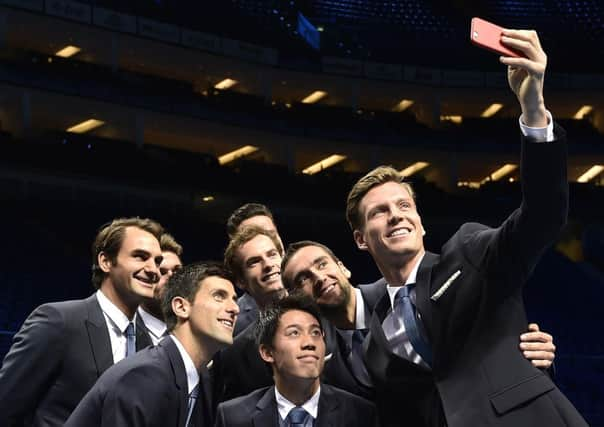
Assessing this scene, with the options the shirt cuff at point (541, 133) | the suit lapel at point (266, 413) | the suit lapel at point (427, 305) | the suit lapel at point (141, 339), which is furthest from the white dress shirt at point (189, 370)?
the shirt cuff at point (541, 133)

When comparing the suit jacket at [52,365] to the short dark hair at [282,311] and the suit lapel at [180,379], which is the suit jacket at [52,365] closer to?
the suit lapel at [180,379]

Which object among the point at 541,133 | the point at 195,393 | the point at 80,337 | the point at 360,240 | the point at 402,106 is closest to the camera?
the point at 541,133

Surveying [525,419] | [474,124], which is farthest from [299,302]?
[474,124]

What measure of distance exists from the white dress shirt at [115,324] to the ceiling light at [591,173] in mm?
32148

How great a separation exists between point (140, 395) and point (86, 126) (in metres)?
25.9

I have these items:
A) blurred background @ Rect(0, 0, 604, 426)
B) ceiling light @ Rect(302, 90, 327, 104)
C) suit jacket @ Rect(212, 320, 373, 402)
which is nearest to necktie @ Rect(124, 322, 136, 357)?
suit jacket @ Rect(212, 320, 373, 402)

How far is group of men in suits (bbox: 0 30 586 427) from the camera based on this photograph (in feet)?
10.5

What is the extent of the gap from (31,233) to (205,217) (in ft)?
24.5

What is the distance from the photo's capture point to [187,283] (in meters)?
4.88

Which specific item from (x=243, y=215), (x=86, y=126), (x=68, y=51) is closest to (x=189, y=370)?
(x=243, y=215)

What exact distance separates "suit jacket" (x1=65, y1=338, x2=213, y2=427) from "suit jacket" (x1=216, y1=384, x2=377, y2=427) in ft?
0.96

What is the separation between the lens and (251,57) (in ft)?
103

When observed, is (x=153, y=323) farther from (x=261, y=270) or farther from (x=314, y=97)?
(x=314, y=97)

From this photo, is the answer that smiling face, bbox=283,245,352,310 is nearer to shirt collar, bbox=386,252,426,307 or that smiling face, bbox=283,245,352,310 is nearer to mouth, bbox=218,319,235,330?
mouth, bbox=218,319,235,330
